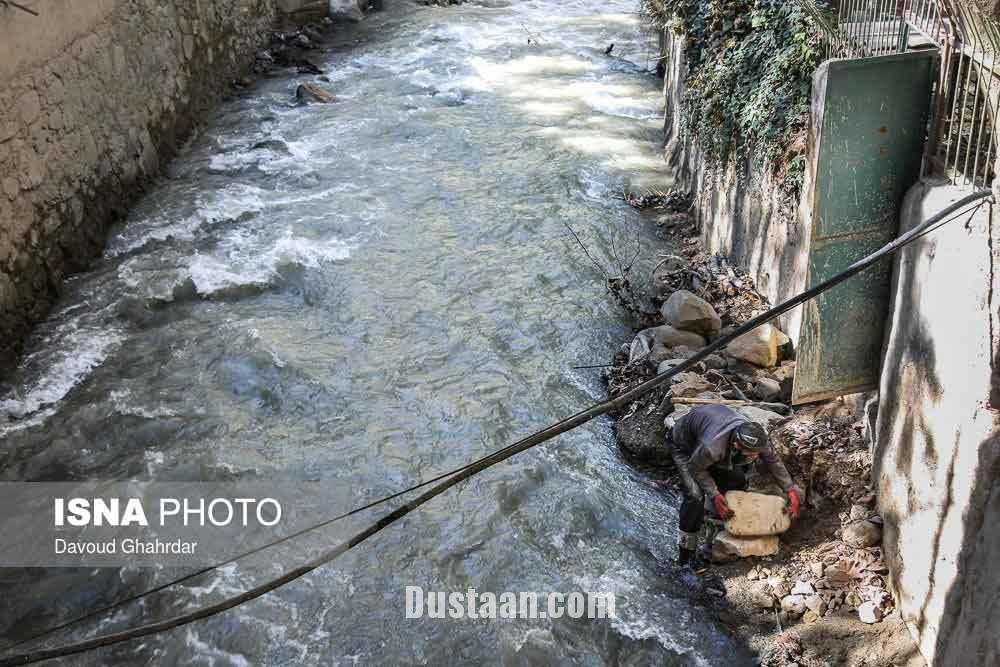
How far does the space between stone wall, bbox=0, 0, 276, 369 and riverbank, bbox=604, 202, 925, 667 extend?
5.38 meters

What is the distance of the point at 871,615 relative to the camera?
571 centimetres

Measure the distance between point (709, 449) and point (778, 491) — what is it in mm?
674

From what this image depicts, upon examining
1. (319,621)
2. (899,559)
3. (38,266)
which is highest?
(38,266)

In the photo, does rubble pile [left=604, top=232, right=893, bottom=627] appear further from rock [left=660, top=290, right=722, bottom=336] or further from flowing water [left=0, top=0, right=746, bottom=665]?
flowing water [left=0, top=0, right=746, bottom=665]

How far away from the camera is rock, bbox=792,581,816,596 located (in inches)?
234

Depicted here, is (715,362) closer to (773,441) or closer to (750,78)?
(773,441)

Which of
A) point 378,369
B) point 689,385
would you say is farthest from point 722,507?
point 378,369

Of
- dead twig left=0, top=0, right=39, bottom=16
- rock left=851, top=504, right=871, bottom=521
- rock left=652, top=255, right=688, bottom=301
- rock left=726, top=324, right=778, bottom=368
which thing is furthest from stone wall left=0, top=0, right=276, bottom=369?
rock left=851, top=504, right=871, bottom=521

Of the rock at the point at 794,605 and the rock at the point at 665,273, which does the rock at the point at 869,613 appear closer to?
the rock at the point at 794,605

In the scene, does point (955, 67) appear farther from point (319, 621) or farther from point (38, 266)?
point (38, 266)

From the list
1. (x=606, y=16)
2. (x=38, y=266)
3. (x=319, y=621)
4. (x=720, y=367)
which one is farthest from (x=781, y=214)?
(x=606, y=16)

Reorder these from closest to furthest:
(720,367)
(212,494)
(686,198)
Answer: (212,494)
(720,367)
(686,198)

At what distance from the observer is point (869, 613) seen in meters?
5.72

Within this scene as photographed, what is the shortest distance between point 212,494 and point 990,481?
5022 mm
